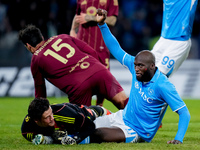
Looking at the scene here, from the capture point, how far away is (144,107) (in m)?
5.36

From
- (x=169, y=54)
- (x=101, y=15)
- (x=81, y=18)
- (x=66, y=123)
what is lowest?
(x=66, y=123)

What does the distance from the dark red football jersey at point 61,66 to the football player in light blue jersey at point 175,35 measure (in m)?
1.43

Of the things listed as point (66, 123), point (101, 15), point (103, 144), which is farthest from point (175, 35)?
point (66, 123)

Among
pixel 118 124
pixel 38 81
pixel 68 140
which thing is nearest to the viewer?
pixel 68 140

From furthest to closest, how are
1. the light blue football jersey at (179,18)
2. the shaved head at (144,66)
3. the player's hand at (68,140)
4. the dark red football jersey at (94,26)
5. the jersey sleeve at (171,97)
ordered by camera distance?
1. the dark red football jersey at (94,26)
2. the light blue football jersey at (179,18)
3. the player's hand at (68,140)
4. the shaved head at (144,66)
5. the jersey sleeve at (171,97)

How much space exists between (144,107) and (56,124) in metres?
1.05

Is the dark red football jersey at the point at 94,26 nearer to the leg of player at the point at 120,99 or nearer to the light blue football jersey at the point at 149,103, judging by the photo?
the leg of player at the point at 120,99

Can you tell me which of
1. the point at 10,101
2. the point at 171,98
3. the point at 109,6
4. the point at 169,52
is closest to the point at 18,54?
the point at 10,101

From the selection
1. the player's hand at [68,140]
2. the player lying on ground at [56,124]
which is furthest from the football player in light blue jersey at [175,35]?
the player's hand at [68,140]

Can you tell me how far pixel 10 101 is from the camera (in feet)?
40.4

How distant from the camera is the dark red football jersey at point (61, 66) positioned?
6.36 m

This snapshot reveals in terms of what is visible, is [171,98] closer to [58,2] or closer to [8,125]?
[8,125]

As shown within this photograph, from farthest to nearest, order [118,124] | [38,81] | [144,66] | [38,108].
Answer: [38,81], [118,124], [144,66], [38,108]

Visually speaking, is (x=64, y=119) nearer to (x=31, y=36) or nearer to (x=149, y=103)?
(x=149, y=103)
